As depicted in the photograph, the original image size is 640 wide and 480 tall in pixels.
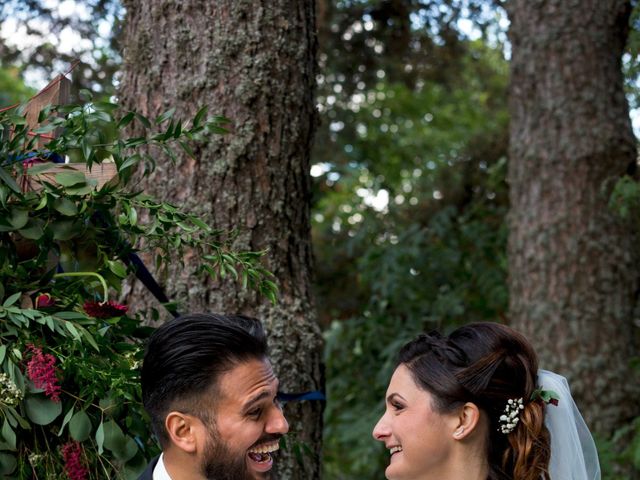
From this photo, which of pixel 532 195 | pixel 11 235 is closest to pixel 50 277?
pixel 11 235

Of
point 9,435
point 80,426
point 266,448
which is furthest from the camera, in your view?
point 266,448

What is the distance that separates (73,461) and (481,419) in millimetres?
1369

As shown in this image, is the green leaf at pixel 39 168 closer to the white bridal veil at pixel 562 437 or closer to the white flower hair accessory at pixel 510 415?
the white flower hair accessory at pixel 510 415

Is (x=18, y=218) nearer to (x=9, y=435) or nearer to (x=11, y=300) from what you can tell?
(x=11, y=300)

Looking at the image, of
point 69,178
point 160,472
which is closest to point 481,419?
point 160,472

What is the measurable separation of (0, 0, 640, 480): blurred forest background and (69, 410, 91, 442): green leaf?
478 cm

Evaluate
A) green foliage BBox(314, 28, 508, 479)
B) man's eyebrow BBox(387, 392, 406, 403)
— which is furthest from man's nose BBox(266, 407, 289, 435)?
green foliage BBox(314, 28, 508, 479)

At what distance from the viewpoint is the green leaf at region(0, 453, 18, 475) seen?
2619 millimetres

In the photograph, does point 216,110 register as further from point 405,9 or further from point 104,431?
point 405,9

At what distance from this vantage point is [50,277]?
2.83 metres

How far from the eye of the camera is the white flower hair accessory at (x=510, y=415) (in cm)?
314

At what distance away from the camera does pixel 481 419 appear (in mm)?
3199

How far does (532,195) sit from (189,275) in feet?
12.6

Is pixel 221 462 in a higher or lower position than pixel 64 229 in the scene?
lower
